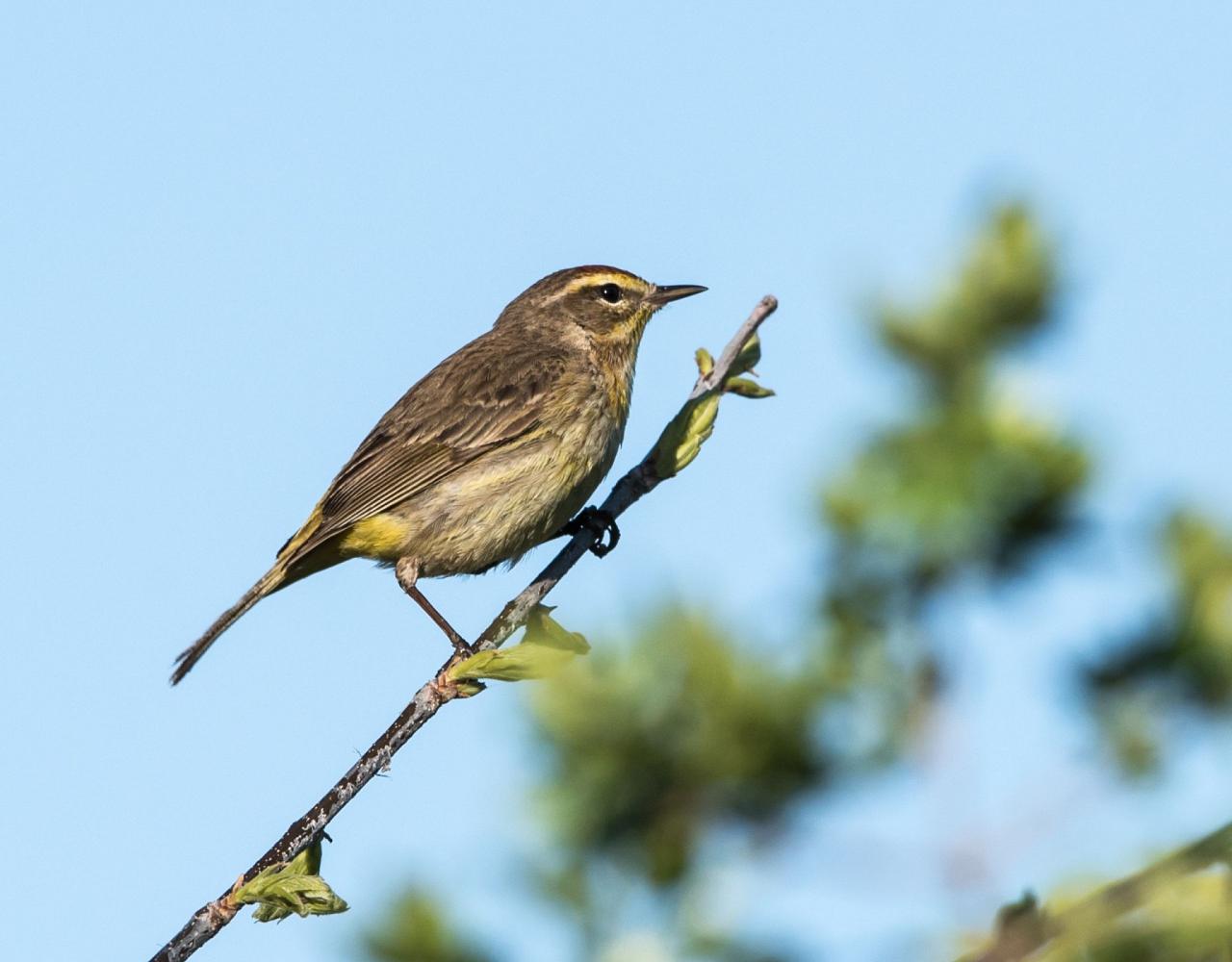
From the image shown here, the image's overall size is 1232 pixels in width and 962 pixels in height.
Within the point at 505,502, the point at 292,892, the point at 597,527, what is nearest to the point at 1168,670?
the point at 292,892

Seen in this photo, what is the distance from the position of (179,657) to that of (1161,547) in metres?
7.07

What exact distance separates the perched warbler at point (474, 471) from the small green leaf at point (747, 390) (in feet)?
11.9

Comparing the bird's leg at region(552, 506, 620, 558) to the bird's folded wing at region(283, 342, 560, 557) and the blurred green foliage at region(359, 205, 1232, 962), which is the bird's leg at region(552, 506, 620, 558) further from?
the blurred green foliage at region(359, 205, 1232, 962)

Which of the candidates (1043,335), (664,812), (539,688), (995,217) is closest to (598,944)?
(664,812)

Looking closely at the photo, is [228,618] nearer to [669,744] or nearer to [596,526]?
[596,526]

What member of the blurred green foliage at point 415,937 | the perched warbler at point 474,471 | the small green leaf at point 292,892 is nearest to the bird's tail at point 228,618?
the perched warbler at point 474,471

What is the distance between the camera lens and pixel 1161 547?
1521mm

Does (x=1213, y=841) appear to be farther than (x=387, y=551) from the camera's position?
No

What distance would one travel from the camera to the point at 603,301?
10.5 m

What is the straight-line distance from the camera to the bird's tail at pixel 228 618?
26.1 ft

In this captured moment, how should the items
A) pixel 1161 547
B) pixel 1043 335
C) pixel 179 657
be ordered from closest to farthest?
pixel 1043 335 → pixel 1161 547 → pixel 179 657

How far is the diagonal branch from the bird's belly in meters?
3.03

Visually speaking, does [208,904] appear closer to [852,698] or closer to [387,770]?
[387,770]

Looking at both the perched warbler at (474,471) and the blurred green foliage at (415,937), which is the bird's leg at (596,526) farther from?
the blurred green foliage at (415,937)
